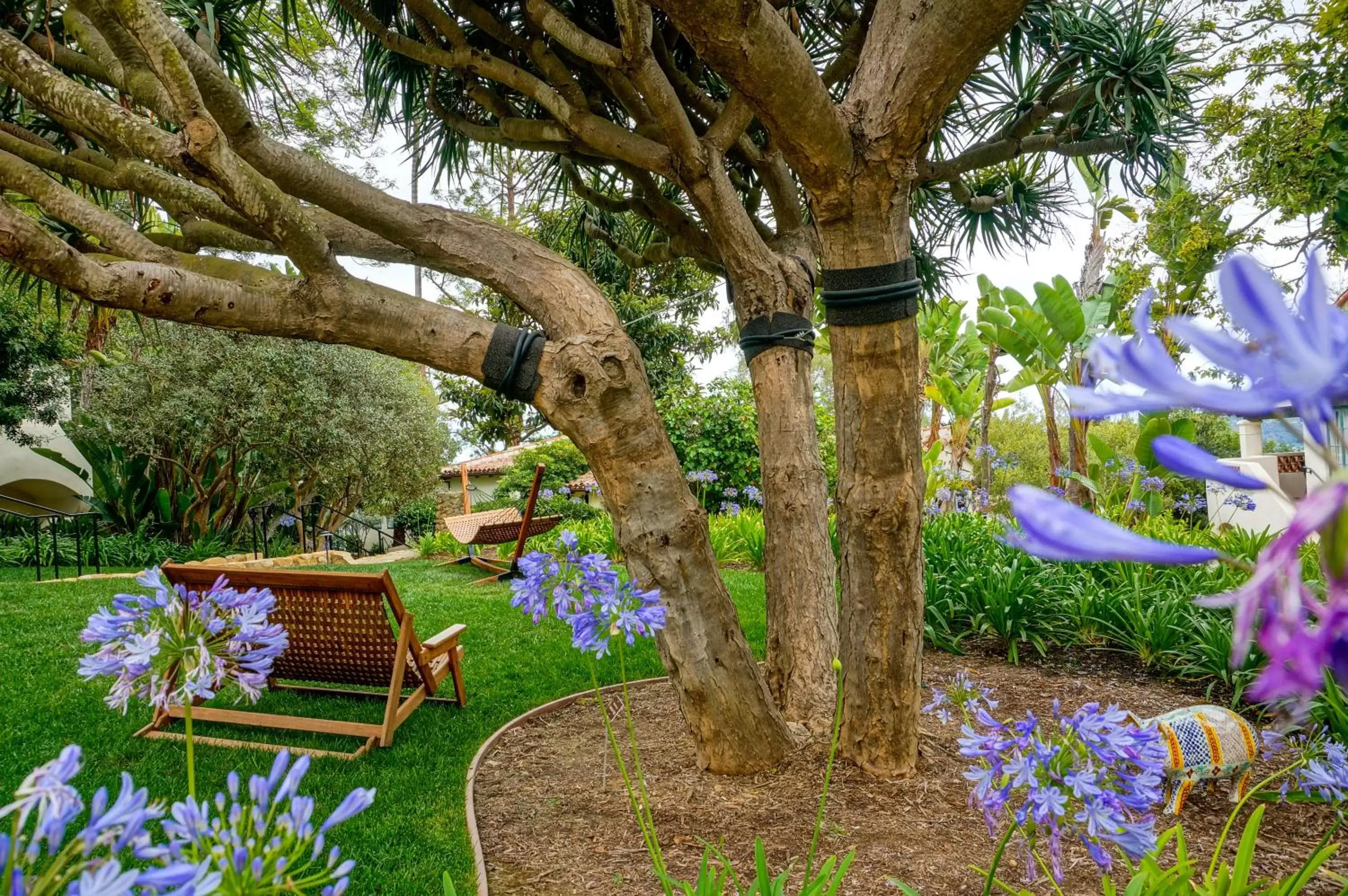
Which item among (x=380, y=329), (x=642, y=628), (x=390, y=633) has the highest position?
(x=380, y=329)

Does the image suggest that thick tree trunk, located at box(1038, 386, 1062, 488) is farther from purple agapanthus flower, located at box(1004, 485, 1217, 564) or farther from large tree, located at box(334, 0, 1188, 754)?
purple agapanthus flower, located at box(1004, 485, 1217, 564)

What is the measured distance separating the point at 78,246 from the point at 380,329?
2.05m

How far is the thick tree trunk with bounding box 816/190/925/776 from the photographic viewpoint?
234 centimetres

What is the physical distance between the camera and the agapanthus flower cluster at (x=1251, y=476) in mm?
291

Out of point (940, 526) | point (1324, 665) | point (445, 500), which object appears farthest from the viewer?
point (445, 500)

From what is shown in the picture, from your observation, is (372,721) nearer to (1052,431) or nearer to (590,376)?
(590,376)

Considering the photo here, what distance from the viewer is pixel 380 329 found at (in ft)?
8.77

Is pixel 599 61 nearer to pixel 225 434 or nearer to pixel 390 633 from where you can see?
pixel 390 633

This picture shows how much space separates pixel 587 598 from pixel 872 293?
49.0 inches

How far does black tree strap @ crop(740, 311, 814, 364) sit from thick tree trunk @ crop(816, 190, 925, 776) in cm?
65

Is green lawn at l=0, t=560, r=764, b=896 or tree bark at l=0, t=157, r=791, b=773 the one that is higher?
tree bark at l=0, t=157, r=791, b=773

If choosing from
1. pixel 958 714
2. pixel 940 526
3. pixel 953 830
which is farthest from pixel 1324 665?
pixel 940 526

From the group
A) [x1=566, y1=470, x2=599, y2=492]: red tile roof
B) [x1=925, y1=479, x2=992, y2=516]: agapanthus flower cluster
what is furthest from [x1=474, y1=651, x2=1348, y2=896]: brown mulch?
[x1=566, y1=470, x2=599, y2=492]: red tile roof

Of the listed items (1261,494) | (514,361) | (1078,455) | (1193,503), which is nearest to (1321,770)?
(514,361)
